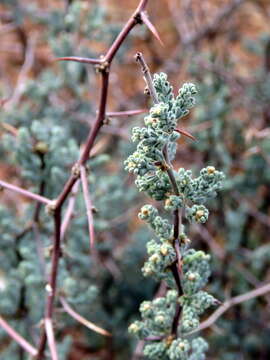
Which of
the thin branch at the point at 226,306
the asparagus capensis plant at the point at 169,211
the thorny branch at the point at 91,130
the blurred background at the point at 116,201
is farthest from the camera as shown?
the blurred background at the point at 116,201

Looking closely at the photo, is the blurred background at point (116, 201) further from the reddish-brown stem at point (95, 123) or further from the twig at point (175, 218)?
the twig at point (175, 218)

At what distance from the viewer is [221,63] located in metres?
1.85

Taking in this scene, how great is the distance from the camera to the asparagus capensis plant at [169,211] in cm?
62

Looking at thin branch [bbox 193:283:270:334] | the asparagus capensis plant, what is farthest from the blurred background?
the asparagus capensis plant

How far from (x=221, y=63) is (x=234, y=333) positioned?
90 centimetres

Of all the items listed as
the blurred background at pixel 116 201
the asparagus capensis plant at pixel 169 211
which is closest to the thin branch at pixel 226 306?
the asparagus capensis plant at pixel 169 211

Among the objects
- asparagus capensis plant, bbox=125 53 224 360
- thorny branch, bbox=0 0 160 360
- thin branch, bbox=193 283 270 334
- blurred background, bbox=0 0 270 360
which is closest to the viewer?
asparagus capensis plant, bbox=125 53 224 360

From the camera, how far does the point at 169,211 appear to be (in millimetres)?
671

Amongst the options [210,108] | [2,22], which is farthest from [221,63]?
[2,22]

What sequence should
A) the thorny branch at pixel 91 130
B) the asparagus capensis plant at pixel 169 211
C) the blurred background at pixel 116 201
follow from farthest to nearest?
the blurred background at pixel 116 201
the thorny branch at pixel 91 130
the asparagus capensis plant at pixel 169 211

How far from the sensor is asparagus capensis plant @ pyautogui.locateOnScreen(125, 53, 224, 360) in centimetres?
62

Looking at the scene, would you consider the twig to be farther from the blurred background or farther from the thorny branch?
the blurred background

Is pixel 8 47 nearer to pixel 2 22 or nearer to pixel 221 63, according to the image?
pixel 2 22

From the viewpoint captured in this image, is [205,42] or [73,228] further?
[205,42]
